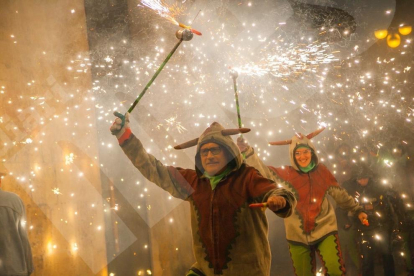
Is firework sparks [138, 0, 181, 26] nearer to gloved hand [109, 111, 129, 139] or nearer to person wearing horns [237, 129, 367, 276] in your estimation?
gloved hand [109, 111, 129, 139]

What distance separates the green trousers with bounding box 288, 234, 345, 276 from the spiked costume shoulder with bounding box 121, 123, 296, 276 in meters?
1.46

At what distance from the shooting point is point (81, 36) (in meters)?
5.43

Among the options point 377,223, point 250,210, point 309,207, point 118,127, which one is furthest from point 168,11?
point 377,223

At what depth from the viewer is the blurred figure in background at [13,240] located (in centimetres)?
316

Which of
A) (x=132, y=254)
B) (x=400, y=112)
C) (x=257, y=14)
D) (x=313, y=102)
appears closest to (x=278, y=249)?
(x=132, y=254)

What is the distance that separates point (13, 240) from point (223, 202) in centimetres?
236

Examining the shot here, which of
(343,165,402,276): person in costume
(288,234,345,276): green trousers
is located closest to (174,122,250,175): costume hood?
(288,234,345,276): green trousers

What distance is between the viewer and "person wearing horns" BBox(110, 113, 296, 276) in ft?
9.01

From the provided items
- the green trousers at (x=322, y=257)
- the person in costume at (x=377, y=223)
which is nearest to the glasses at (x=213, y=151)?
the green trousers at (x=322, y=257)

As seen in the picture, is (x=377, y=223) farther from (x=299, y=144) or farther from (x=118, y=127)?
(x=118, y=127)

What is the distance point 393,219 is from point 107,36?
6030 mm

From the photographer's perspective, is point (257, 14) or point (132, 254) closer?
point (132, 254)

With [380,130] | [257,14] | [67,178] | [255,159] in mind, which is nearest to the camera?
[255,159]

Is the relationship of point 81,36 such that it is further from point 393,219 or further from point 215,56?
point 393,219
